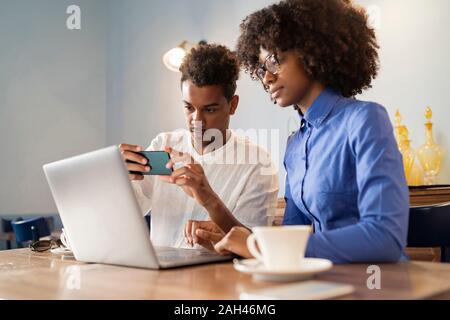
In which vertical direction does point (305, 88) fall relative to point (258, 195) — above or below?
above

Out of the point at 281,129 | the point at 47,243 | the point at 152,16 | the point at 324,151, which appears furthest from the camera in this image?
the point at 152,16

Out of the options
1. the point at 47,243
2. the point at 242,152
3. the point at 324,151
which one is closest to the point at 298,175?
the point at 324,151

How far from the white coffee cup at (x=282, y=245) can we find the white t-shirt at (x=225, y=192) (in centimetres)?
91

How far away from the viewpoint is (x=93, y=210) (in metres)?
1.19

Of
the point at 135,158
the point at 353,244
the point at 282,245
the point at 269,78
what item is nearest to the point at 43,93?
the point at 135,158

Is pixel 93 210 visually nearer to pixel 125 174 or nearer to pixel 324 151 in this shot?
pixel 125 174

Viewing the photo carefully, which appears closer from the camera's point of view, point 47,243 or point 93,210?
point 93,210

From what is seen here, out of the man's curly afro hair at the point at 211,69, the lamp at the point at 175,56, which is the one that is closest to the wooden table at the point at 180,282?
the man's curly afro hair at the point at 211,69

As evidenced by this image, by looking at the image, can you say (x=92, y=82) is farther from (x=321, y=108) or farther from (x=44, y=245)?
(x=321, y=108)

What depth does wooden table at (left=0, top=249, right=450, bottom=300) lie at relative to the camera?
85cm

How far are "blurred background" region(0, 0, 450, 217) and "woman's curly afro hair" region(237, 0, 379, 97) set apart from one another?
6.66 feet

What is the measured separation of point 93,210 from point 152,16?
3.84m

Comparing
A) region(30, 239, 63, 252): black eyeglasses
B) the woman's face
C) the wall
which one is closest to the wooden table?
region(30, 239, 63, 252): black eyeglasses

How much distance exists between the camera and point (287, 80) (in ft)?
4.69
